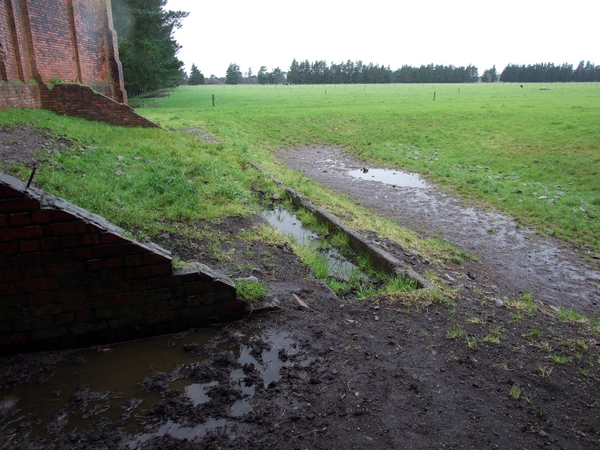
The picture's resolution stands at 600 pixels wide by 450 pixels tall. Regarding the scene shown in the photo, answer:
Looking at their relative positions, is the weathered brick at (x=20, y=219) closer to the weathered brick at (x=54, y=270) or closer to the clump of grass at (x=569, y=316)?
the weathered brick at (x=54, y=270)

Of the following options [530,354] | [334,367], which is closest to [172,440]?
[334,367]

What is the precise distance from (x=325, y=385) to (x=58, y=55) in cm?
A: 1489

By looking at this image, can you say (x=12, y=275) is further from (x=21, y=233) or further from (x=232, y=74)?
(x=232, y=74)

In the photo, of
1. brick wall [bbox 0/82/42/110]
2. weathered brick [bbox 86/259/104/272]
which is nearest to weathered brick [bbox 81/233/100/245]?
weathered brick [bbox 86/259/104/272]

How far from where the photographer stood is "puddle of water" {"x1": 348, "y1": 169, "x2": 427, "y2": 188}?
11680mm

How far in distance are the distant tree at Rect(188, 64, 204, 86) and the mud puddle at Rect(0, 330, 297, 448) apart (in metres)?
104

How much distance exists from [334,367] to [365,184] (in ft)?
28.8

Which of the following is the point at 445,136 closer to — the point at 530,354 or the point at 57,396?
the point at 530,354

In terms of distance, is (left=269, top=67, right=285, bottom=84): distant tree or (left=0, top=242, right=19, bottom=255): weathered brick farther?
(left=269, top=67, right=285, bottom=84): distant tree

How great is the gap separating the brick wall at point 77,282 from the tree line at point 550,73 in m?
122

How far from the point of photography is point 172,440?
2.46 metres

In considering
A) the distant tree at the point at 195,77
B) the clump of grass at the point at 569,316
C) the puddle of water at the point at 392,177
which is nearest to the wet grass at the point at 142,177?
the puddle of water at the point at 392,177

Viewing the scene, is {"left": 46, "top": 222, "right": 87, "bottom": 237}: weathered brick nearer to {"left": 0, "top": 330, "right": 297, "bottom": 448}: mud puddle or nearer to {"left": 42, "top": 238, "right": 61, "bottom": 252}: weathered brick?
{"left": 42, "top": 238, "right": 61, "bottom": 252}: weathered brick

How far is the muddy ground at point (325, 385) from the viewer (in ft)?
8.38
